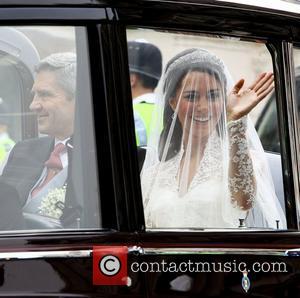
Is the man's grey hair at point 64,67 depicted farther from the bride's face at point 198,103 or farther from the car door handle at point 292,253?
the car door handle at point 292,253

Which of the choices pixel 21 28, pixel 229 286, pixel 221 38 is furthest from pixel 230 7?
pixel 229 286

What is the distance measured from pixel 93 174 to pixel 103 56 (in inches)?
14.4

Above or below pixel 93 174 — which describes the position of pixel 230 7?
above

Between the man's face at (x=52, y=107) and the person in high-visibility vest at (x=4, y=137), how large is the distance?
92 mm

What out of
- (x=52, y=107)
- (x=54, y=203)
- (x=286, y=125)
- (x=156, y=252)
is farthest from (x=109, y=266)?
(x=286, y=125)

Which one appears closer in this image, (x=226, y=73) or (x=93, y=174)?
(x=93, y=174)

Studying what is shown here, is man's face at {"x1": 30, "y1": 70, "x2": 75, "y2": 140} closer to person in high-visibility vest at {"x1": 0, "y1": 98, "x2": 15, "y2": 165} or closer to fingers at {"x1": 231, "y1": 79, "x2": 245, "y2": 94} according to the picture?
person in high-visibility vest at {"x1": 0, "y1": 98, "x2": 15, "y2": 165}

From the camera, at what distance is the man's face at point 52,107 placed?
3244mm

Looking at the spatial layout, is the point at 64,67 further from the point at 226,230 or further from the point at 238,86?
the point at 226,230

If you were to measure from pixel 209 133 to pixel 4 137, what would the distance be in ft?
2.20

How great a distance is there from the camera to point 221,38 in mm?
3371

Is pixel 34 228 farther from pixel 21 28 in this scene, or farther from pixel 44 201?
pixel 21 28

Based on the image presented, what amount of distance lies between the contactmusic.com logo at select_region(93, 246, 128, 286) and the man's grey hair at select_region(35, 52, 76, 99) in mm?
500

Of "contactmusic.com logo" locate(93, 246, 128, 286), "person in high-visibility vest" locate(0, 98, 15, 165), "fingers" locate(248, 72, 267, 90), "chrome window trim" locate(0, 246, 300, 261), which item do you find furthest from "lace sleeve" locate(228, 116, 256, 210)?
"person in high-visibility vest" locate(0, 98, 15, 165)
